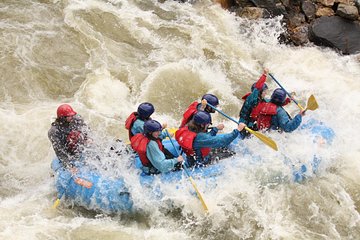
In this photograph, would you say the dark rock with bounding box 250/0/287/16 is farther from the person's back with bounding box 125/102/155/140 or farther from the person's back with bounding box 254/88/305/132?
the person's back with bounding box 125/102/155/140

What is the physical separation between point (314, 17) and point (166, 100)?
4.79m

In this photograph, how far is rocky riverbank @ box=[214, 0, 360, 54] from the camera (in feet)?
34.8

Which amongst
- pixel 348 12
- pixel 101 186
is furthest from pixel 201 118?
pixel 348 12

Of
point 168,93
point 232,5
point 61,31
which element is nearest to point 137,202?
point 168,93

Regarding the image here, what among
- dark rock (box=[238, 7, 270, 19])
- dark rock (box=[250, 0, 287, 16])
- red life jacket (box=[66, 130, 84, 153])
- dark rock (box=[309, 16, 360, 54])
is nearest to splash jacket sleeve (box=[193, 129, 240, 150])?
red life jacket (box=[66, 130, 84, 153])

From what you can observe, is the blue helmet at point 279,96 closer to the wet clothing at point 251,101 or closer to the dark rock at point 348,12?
the wet clothing at point 251,101

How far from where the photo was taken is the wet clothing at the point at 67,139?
5973 mm

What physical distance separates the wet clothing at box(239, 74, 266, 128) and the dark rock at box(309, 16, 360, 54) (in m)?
4.47

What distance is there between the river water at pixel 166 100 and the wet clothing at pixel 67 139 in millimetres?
350

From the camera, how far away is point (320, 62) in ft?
33.9

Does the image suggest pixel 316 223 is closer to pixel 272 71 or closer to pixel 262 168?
pixel 262 168

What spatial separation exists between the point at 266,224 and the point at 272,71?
15.9ft

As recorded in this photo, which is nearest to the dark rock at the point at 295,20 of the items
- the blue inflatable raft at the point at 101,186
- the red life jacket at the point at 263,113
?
the red life jacket at the point at 263,113

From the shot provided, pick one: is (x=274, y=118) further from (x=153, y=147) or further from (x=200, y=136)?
(x=153, y=147)
